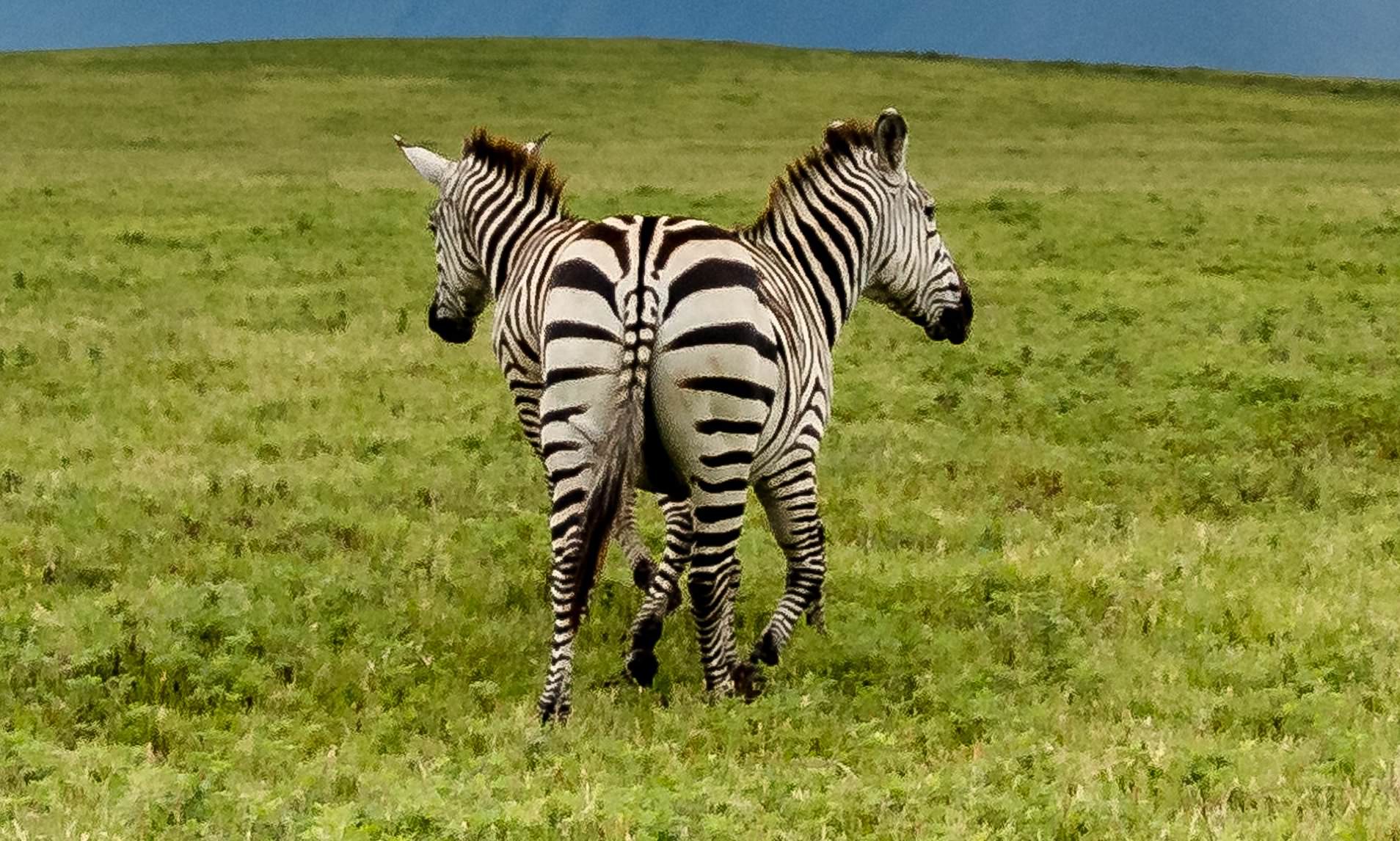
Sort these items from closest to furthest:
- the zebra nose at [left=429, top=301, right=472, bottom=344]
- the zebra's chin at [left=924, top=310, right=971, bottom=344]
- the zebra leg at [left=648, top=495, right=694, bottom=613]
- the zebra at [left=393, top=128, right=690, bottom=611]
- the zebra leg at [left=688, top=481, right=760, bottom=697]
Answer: the zebra leg at [left=688, top=481, right=760, bottom=697] → the zebra leg at [left=648, top=495, right=694, bottom=613] → the zebra at [left=393, top=128, right=690, bottom=611] → the zebra's chin at [left=924, top=310, right=971, bottom=344] → the zebra nose at [left=429, top=301, right=472, bottom=344]

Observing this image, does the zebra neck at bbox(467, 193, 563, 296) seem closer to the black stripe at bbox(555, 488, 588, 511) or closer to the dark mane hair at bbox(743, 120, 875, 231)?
the dark mane hair at bbox(743, 120, 875, 231)

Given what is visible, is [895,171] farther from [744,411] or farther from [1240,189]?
[1240,189]

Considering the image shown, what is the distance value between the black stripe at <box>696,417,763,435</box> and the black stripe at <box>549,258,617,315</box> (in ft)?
2.12

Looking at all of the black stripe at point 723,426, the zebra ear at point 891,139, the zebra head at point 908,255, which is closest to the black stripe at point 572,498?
the black stripe at point 723,426

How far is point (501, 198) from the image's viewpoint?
28.4 feet

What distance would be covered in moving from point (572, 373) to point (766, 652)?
2194 millimetres

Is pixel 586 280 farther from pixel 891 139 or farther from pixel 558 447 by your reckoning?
pixel 891 139

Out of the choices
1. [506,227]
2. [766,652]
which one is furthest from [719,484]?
[506,227]

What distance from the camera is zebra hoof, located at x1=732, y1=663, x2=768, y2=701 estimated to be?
7.56 meters

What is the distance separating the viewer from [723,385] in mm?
6656

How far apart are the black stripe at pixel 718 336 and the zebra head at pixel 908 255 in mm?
2184

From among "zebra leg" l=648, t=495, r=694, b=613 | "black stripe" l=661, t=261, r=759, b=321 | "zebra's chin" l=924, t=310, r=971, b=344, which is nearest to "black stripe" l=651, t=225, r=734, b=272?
"black stripe" l=661, t=261, r=759, b=321

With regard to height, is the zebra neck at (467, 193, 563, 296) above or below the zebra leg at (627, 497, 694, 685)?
above

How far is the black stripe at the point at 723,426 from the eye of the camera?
264 inches
